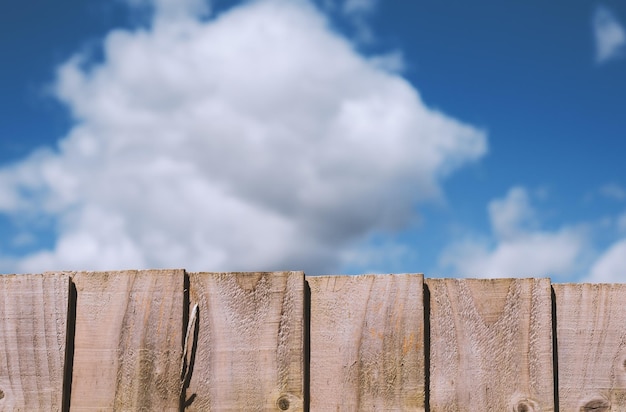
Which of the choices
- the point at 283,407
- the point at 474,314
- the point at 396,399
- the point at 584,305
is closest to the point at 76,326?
the point at 283,407

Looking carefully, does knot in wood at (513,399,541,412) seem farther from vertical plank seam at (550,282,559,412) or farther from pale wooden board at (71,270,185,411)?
pale wooden board at (71,270,185,411)

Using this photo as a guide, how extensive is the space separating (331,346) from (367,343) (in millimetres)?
132

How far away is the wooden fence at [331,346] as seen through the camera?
238cm

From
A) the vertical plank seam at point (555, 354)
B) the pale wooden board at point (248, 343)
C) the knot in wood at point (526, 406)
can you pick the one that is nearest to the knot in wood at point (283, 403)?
the pale wooden board at point (248, 343)

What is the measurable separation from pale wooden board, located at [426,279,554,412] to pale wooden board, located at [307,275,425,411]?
0.26 feet

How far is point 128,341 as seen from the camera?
8.28 feet

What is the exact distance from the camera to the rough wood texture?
2381 mm

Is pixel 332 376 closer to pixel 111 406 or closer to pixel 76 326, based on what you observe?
pixel 111 406

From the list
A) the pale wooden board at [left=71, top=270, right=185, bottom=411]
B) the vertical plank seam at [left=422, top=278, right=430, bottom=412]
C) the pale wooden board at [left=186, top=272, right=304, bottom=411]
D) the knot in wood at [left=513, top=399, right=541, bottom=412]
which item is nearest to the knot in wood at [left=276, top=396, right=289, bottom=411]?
the pale wooden board at [left=186, top=272, right=304, bottom=411]

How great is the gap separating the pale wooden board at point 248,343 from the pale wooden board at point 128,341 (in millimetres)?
85

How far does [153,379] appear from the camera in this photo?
2.48 meters

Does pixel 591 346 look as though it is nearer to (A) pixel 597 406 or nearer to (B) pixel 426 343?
(A) pixel 597 406

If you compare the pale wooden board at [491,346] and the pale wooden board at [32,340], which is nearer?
the pale wooden board at [491,346]

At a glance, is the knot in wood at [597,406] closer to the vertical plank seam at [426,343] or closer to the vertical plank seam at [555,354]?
the vertical plank seam at [555,354]
